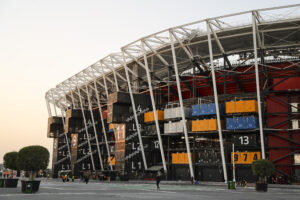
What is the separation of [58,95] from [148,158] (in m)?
45.0

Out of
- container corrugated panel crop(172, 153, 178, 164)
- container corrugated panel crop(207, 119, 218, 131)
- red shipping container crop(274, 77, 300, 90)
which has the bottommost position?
container corrugated panel crop(172, 153, 178, 164)

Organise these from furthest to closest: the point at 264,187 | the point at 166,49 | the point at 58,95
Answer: the point at 58,95 < the point at 166,49 < the point at 264,187

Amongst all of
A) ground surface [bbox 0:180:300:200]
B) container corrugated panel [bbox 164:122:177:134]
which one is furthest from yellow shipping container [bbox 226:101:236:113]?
ground surface [bbox 0:180:300:200]

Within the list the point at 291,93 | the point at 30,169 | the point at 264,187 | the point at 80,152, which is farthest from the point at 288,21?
the point at 80,152

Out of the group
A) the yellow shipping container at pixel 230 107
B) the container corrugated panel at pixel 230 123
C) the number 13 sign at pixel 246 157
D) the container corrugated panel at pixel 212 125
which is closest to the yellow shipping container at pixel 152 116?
the container corrugated panel at pixel 212 125

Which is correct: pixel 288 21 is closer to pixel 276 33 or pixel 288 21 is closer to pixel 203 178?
pixel 276 33

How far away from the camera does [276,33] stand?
5612 centimetres

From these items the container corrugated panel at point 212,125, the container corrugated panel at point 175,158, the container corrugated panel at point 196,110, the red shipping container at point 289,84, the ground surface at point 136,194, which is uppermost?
the red shipping container at point 289,84

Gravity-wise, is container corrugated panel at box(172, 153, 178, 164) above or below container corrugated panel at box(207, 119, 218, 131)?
below

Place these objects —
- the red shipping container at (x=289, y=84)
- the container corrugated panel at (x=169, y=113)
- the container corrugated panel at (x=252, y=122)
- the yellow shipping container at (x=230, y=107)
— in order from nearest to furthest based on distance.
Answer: the container corrugated panel at (x=252, y=122)
the red shipping container at (x=289, y=84)
the yellow shipping container at (x=230, y=107)
the container corrugated panel at (x=169, y=113)

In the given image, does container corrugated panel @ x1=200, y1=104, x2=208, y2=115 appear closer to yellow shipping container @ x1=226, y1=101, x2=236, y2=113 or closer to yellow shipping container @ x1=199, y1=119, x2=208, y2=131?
yellow shipping container @ x1=199, y1=119, x2=208, y2=131

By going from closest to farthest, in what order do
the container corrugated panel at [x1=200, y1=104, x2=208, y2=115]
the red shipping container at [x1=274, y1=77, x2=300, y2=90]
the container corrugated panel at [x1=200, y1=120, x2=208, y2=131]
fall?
the red shipping container at [x1=274, y1=77, x2=300, y2=90], the container corrugated panel at [x1=200, y1=120, x2=208, y2=131], the container corrugated panel at [x1=200, y1=104, x2=208, y2=115]

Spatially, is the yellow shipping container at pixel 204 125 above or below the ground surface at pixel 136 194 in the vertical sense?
→ above

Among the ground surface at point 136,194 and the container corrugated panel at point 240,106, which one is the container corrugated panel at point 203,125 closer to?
the container corrugated panel at point 240,106
